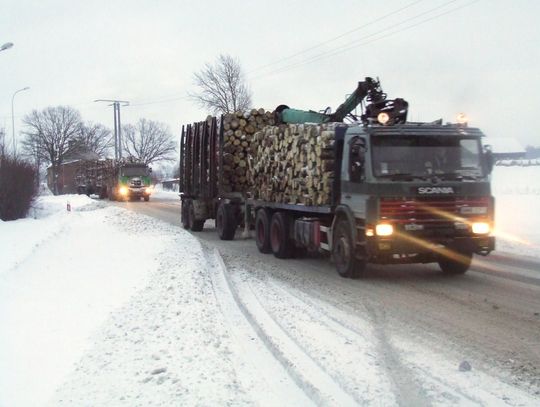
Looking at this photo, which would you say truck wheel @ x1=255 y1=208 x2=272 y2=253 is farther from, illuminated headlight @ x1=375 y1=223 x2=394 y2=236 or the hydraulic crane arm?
illuminated headlight @ x1=375 y1=223 x2=394 y2=236

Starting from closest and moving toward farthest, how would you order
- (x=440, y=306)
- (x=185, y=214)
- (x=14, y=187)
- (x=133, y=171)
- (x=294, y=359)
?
(x=294, y=359) < (x=440, y=306) < (x=185, y=214) < (x=14, y=187) < (x=133, y=171)

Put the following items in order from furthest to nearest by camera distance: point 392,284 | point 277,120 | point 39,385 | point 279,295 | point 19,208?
point 19,208
point 277,120
point 392,284
point 279,295
point 39,385

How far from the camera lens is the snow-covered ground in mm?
4527

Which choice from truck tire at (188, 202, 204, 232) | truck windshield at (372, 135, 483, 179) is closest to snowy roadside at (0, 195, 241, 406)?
truck windshield at (372, 135, 483, 179)

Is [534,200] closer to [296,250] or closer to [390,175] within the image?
[296,250]

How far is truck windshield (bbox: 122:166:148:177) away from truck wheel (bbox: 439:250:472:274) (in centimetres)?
3742

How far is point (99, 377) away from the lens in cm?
484

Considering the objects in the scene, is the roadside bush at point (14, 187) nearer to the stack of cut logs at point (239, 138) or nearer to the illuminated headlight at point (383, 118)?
the stack of cut logs at point (239, 138)

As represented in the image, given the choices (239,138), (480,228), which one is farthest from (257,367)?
(239,138)

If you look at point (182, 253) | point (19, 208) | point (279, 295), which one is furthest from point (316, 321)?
point (19, 208)

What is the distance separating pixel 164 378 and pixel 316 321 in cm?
262

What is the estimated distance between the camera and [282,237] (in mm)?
12617

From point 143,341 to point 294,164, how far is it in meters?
6.87

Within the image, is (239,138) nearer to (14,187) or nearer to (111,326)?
(111,326)
